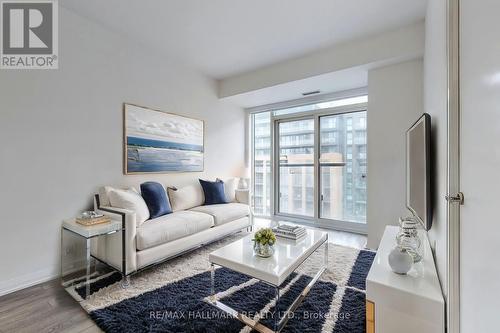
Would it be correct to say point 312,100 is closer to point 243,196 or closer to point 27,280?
point 243,196

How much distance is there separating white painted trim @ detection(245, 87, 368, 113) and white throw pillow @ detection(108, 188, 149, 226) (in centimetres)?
306

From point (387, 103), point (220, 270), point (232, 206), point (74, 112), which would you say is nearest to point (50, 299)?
point (220, 270)

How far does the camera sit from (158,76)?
327cm

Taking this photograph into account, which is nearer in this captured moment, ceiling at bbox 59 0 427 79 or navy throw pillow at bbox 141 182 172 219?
ceiling at bbox 59 0 427 79

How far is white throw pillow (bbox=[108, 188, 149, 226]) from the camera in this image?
95.5 inches

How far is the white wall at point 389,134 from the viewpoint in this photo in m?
2.84

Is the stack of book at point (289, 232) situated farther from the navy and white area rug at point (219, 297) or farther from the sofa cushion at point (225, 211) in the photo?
the sofa cushion at point (225, 211)

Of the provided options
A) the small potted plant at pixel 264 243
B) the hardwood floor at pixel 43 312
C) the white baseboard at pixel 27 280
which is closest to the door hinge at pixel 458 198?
the small potted plant at pixel 264 243

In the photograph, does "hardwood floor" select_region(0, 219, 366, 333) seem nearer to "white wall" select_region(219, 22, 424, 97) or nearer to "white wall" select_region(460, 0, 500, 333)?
"white wall" select_region(460, 0, 500, 333)

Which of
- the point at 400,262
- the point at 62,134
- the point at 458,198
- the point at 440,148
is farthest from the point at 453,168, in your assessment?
the point at 62,134

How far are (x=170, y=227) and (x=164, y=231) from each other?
0.28 feet

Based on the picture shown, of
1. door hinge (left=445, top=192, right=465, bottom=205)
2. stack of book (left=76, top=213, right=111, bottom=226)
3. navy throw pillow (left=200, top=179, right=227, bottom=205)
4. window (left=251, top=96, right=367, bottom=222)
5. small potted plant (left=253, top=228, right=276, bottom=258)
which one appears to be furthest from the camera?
window (left=251, top=96, right=367, bottom=222)

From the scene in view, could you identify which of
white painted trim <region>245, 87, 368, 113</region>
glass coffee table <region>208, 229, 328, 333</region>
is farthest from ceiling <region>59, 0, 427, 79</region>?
glass coffee table <region>208, 229, 328, 333</region>

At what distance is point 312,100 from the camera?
13.4ft
